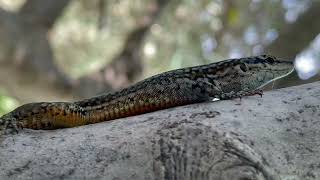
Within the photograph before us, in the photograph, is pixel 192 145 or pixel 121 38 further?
pixel 121 38

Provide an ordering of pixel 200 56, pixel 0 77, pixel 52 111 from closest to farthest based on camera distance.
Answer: pixel 52 111, pixel 0 77, pixel 200 56

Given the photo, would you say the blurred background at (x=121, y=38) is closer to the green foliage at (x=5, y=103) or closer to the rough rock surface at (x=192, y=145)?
the green foliage at (x=5, y=103)

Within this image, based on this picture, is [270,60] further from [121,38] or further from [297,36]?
[121,38]

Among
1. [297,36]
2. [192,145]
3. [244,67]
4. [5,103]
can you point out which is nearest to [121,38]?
[5,103]

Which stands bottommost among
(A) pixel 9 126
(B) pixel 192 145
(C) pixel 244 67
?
(B) pixel 192 145

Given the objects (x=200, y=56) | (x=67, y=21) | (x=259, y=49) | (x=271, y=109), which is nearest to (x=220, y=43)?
(x=200, y=56)

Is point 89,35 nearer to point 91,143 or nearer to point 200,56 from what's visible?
point 200,56

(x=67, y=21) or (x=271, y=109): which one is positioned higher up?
(x=67, y=21)

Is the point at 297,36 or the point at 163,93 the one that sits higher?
the point at 297,36
